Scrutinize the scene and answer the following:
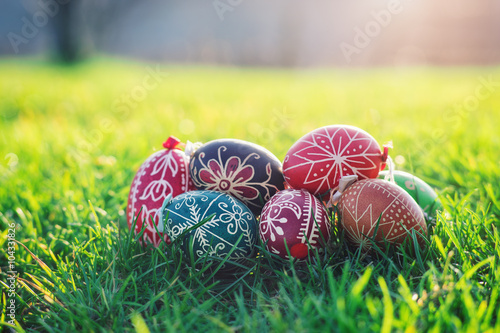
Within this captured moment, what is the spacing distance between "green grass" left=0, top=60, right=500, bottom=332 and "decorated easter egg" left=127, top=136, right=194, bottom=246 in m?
0.10

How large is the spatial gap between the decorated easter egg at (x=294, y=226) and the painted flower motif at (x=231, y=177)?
7.3 inches

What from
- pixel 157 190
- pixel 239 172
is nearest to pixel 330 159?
pixel 239 172

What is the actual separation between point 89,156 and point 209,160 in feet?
6.76

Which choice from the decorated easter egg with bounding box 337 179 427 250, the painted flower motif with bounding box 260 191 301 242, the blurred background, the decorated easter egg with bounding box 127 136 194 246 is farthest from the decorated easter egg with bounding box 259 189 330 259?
the blurred background

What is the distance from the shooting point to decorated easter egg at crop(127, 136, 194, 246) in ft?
6.21

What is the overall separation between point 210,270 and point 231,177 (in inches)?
16.3

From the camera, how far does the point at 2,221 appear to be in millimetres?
2273

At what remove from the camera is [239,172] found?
5.97ft

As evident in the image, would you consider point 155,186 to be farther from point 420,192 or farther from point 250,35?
point 250,35

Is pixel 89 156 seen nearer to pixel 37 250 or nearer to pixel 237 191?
pixel 37 250

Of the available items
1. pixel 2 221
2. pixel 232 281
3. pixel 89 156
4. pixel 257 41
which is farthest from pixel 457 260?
pixel 257 41

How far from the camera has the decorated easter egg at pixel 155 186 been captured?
1894 mm

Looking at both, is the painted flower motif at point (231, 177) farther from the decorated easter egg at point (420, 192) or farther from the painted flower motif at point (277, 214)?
the decorated easter egg at point (420, 192)

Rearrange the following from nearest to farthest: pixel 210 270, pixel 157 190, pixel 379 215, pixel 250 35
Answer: pixel 379 215
pixel 210 270
pixel 157 190
pixel 250 35
